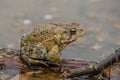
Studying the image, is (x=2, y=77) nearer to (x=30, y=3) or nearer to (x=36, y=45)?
(x=36, y=45)

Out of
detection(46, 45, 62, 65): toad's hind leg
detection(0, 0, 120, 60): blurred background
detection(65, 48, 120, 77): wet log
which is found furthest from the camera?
detection(0, 0, 120, 60): blurred background

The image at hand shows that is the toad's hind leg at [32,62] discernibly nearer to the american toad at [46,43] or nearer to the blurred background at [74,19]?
the american toad at [46,43]

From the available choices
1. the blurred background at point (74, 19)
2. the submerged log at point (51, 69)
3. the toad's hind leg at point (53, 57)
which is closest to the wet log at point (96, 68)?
the submerged log at point (51, 69)

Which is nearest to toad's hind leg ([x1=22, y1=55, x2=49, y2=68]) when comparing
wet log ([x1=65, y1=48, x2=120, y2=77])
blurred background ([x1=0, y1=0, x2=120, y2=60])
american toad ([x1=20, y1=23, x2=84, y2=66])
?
american toad ([x1=20, y1=23, x2=84, y2=66])

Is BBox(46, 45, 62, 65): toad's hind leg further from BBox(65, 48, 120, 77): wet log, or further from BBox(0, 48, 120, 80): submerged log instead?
BBox(65, 48, 120, 77): wet log

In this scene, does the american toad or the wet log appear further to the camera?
the american toad

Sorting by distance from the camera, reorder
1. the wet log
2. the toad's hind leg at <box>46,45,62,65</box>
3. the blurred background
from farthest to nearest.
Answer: the blurred background, the toad's hind leg at <box>46,45,62,65</box>, the wet log
